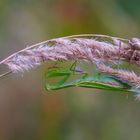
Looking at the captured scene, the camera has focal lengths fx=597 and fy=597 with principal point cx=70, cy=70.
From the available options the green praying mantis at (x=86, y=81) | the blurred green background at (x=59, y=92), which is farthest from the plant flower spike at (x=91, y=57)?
the blurred green background at (x=59, y=92)

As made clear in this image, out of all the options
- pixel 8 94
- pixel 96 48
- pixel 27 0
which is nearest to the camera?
pixel 96 48

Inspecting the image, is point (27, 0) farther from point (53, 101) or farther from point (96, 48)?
point (96, 48)

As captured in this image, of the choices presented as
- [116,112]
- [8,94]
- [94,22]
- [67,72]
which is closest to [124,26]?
[94,22]

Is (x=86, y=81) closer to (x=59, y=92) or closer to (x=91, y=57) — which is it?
(x=91, y=57)

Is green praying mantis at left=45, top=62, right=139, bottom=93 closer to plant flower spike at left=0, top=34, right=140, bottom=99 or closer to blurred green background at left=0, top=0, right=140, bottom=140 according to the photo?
plant flower spike at left=0, top=34, right=140, bottom=99

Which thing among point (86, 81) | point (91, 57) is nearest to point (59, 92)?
point (86, 81)

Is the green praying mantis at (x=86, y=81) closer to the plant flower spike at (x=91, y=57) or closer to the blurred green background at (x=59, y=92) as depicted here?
the plant flower spike at (x=91, y=57)

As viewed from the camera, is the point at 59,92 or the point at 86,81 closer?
the point at 86,81
